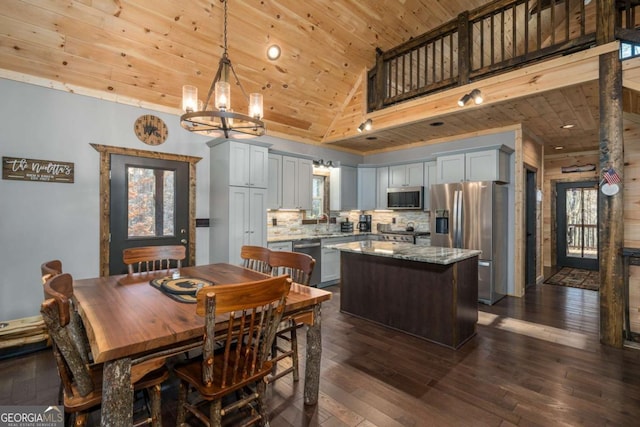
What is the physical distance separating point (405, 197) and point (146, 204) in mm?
4344

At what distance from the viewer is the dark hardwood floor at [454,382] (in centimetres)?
206

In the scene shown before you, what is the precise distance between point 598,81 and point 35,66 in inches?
231

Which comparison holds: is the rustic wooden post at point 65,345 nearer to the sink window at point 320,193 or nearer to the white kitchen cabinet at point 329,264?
the white kitchen cabinet at point 329,264

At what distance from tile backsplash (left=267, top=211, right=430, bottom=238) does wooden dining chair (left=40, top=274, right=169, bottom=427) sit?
3.81m

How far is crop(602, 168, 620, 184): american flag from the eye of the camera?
10.2 feet

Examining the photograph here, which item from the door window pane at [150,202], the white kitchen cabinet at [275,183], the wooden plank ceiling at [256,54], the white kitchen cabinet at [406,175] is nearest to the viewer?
the wooden plank ceiling at [256,54]

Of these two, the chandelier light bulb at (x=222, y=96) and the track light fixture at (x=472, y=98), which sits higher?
the track light fixture at (x=472, y=98)

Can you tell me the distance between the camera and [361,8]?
4125 millimetres

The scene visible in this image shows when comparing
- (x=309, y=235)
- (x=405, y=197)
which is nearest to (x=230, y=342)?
(x=309, y=235)

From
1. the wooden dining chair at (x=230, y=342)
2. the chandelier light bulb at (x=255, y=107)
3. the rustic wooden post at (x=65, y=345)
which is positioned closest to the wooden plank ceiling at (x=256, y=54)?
the chandelier light bulb at (x=255, y=107)

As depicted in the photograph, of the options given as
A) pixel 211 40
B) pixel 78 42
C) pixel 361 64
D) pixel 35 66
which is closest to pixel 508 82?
pixel 361 64

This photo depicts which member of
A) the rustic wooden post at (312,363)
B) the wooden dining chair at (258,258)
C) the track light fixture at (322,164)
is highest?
the track light fixture at (322,164)

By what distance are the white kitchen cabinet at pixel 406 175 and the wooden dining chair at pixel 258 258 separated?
3.80 m

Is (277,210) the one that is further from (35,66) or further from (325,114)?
(35,66)
